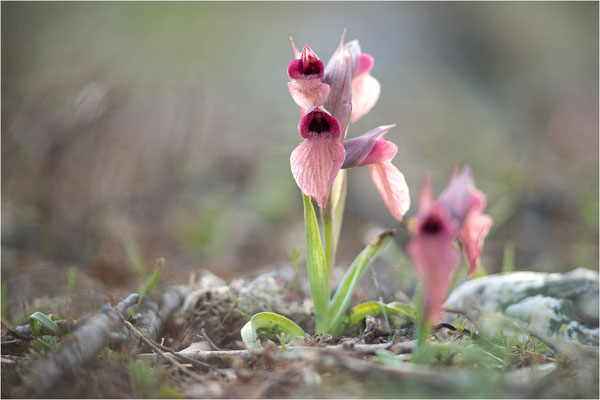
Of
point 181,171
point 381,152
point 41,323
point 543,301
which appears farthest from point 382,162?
point 181,171

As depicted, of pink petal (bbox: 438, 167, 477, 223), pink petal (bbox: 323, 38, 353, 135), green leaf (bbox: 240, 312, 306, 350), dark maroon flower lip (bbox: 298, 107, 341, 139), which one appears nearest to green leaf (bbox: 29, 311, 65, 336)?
green leaf (bbox: 240, 312, 306, 350)

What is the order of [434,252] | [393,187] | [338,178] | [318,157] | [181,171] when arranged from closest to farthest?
[434,252] < [318,157] < [393,187] < [338,178] < [181,171]

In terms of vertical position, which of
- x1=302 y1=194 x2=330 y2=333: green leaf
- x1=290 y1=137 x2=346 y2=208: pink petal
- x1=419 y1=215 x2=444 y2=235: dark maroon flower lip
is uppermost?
x1=290 y1=137 x2=346 y2=208: pink petal

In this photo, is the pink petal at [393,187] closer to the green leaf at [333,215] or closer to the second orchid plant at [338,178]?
the second orchid plant at [338,178]

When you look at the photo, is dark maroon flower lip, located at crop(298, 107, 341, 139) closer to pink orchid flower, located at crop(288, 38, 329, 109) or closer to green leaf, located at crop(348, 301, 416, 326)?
pink orchid flower, located at crop(288, 38, 329, 109)

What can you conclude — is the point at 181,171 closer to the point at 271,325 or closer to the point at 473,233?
the point at 271,325

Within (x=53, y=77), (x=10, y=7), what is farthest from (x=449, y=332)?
(x=10, y=7)

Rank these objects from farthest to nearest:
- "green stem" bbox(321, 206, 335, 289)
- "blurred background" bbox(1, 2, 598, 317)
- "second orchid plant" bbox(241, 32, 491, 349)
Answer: "blurred background" bbox(1, 2, 598, 317) < "green stem" bbox(321, 206, 335, 289) < "second orchid plant" bbox(241, 32, 491, 349)
